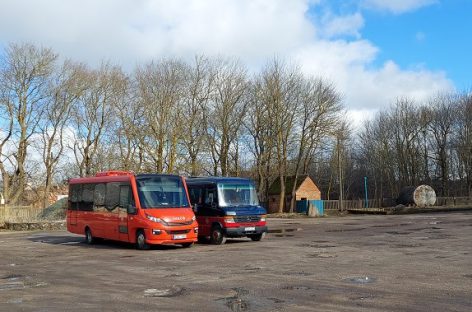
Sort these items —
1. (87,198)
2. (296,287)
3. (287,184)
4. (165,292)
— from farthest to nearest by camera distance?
(287,184) < (87,198) < (296,287) < (165,292)

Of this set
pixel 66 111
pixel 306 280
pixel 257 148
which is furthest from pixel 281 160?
pixel 306 280

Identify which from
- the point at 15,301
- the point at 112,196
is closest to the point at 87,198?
the point at 112,196

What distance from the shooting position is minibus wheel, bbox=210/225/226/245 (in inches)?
791

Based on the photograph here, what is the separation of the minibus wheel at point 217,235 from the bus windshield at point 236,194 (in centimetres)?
92

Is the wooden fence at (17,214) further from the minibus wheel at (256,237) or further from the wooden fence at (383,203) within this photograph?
the wooden fence at (383,203)

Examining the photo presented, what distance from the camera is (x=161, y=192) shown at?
18844 mm

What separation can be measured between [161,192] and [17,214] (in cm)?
2390

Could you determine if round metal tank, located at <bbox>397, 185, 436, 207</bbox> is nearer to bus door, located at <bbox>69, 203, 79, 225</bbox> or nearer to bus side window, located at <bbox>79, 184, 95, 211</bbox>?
bus door, located at <bbox>69, 203, 79, 225</bbox>

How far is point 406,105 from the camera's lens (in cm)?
7138

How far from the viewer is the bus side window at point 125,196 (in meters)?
18.9

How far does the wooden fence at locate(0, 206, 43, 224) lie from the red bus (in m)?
19.6

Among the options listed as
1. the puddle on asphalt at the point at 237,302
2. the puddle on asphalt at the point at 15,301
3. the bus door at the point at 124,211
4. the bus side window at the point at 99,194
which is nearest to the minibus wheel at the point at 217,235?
the bus door at the point at 124,211

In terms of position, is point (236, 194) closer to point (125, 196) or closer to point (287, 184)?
point (125, 196)

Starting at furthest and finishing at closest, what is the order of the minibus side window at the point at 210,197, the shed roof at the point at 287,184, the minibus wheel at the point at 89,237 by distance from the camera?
the shed roof at the point at 287,184 < the minibus wheel at the point at 89,237 < the minibus side window at the point at 210,197
